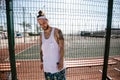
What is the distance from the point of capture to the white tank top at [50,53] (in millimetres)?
3170

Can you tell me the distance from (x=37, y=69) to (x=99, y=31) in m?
3.70

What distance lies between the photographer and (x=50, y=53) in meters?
3.22

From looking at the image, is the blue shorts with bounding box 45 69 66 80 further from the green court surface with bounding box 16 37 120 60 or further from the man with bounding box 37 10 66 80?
the green court surface with bounding box 16 37 120 60

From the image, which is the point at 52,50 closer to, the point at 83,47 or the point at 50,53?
the point at 50,53

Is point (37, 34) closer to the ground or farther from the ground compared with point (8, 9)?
closer to the ground

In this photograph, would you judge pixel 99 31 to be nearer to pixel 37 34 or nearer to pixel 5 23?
pixel 37 34

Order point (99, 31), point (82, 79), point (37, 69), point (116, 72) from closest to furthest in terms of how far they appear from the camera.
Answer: point (99, 31) → point (82, 79) → point (116, 72) → point (37, 69)

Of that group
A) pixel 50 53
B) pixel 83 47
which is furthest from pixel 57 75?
pixel 83 47

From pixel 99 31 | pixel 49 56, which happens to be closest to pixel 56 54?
pixel 49 56

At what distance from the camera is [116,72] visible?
7316mm

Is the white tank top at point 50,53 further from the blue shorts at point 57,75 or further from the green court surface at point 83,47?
the green court surface at point 83,47

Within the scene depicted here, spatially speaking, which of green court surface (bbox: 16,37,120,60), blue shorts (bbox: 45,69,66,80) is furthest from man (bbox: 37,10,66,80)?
green court surface (bbox: 16,37,120,60)

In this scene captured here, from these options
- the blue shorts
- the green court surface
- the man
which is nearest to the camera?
the man

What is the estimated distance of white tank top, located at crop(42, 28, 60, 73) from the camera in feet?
10.4
